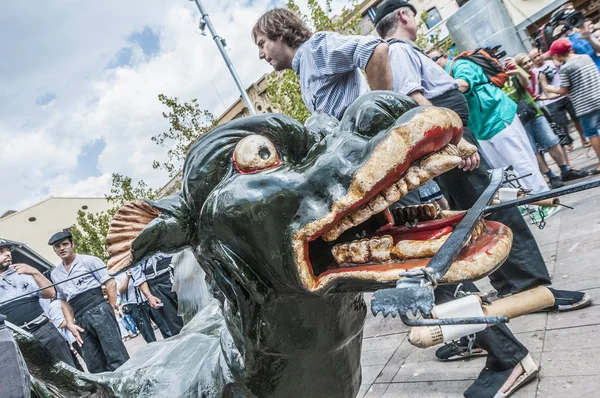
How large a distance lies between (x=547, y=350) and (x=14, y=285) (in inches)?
206

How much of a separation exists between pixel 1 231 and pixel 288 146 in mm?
43817

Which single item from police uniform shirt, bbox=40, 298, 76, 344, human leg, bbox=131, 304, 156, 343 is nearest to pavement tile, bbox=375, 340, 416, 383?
human leg, bbox=131, 304, 156, 343

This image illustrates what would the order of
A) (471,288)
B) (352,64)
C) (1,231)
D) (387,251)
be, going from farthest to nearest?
1. (1,231)
2. (471,288)
3. (352,64)
4. (387,251)

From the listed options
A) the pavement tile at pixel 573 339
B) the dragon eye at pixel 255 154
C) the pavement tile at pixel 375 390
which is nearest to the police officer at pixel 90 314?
the pavement tile at pixel 375 390

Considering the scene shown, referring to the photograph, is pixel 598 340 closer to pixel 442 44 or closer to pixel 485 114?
pixel 485 114

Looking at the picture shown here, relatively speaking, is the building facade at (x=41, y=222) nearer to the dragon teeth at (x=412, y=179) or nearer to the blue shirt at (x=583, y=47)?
the blue shirt at (x=583, y=47)

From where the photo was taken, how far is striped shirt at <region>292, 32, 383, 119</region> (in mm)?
1987

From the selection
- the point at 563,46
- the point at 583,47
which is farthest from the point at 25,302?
the point at 583,47

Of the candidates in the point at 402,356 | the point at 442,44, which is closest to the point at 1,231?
the point at 442,44

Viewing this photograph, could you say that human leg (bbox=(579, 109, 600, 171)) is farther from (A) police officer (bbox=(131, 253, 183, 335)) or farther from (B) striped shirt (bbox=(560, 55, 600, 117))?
(A) police officer (bbox=(131, 253, 183, 335))

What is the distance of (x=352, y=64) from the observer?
2.06m

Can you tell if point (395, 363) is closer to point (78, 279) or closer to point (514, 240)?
point (514, 240)

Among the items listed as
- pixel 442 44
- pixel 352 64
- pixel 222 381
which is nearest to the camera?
pixel 222 381

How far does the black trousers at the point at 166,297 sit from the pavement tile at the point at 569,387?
17.4 ft
